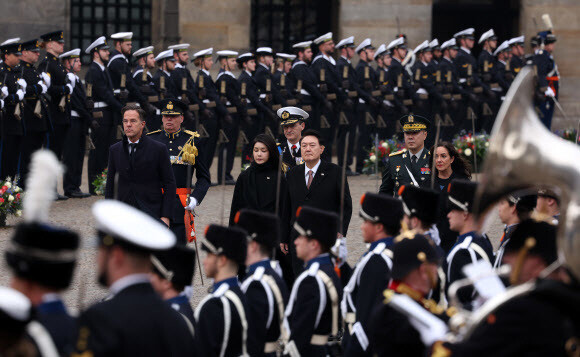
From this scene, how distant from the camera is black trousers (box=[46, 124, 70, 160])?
15.6 metres

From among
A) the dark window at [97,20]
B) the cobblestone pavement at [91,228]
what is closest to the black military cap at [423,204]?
the cobblestone pavement at [91,228]

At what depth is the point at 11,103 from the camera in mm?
14781

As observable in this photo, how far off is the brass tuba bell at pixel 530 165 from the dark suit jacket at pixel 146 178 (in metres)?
5.41

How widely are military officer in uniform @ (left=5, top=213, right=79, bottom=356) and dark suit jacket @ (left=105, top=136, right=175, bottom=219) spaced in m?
5.14

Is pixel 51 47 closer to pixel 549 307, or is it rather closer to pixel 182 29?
pixel 182 29

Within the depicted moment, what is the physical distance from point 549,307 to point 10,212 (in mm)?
10284

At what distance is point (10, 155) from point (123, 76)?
2.24m

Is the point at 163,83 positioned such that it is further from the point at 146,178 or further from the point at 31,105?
the point at 146,178

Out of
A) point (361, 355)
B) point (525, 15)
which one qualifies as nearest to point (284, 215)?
point (361, 355)

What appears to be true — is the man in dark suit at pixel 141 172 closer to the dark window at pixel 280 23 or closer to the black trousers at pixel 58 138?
the black trousers at pixel 58 138

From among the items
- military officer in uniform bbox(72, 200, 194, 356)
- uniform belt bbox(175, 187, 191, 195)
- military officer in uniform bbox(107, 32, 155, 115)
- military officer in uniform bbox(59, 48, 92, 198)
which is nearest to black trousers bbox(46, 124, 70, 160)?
military officer in uniform bbox(59, 48, 92, 198)

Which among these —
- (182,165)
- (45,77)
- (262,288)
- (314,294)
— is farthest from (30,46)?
(314,294)

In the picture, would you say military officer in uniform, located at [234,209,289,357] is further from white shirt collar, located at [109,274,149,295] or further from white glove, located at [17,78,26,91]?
white glove, located at [17,78,26,91]

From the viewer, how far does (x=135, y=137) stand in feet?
29.1
